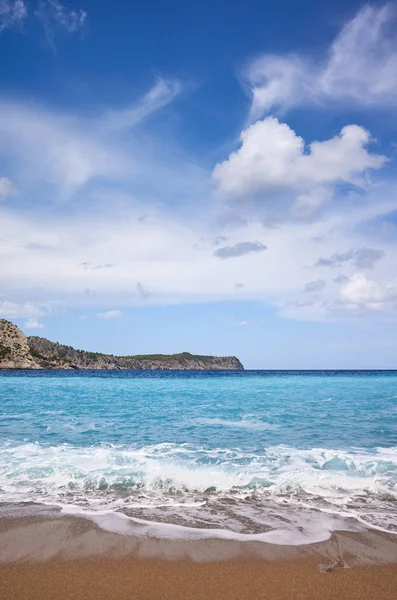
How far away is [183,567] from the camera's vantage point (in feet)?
17.9

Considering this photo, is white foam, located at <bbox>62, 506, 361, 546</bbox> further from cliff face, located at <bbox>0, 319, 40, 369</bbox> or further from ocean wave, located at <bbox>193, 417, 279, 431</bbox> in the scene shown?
cliff face, located at <bbox>0, 319, 40, 369</bbox>

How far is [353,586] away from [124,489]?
5763 mm

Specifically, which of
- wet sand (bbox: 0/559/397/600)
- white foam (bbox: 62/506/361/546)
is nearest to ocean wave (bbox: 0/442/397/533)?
white foam (bbox: 62/506/361/546)

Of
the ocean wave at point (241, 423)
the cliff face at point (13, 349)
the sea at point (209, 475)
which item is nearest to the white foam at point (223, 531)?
the sea at point (209, 475)

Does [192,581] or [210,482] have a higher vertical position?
[192,581]

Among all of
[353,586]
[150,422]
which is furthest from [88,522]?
[150,422]

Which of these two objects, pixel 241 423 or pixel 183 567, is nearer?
pixel 183 567

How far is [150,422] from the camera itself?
66.6 ft

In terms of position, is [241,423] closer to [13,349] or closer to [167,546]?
[167,546]

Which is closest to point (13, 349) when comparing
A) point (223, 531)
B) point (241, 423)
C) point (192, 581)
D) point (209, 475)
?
point (241, 423)

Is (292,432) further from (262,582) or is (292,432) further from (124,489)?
(262,582)

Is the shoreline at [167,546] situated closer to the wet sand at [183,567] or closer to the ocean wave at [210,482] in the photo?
the wet sand at [183,567]

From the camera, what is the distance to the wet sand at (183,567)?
190 inches

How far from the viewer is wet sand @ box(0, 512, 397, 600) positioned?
4.82m
